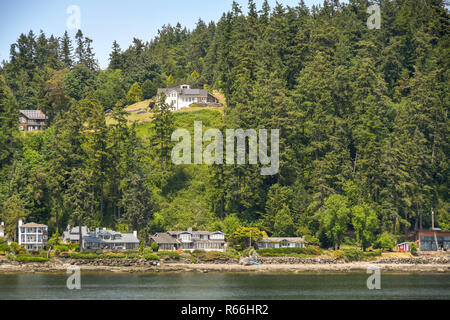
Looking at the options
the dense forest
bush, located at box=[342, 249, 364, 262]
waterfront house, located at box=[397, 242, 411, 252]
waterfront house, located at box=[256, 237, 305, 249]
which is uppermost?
the dense forest

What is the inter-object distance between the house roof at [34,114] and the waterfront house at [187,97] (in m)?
22.7

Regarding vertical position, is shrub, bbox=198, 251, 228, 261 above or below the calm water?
above

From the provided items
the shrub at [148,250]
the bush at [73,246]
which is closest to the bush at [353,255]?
the shrub at [148,250]

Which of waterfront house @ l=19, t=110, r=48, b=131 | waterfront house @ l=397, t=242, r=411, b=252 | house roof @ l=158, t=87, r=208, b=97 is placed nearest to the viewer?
waterfront house @ l=397, t=242, r=411, b=252

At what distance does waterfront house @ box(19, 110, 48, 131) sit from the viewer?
131m

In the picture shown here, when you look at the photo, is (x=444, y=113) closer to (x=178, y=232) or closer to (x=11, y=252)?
(x=178, y=232)

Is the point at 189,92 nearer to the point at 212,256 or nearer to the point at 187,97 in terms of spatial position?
the point at 187,97

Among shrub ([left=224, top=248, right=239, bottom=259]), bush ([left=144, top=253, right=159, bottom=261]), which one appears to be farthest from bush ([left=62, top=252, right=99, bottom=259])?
shrub ([left=224, top=248, right=239, bottom=259])

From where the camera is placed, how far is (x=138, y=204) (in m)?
97.6

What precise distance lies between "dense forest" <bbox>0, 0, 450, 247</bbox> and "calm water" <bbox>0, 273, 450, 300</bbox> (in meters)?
14.6

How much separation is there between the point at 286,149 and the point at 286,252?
16822mm

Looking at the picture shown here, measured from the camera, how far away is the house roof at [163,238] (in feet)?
315

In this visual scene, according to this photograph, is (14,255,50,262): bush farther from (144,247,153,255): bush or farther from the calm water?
(144,247,153,255): bush

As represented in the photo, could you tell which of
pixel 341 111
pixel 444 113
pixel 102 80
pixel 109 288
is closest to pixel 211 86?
pixel 102 80
